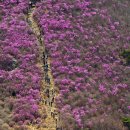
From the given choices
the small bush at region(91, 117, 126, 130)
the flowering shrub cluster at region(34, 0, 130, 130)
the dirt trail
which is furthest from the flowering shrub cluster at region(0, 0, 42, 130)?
the small bush at region(91, 117, 126, 130)

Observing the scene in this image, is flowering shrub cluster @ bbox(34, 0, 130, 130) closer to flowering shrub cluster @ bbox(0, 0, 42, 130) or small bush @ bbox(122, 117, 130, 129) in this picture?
small bush @ bbox(122, 117, 130, 129)

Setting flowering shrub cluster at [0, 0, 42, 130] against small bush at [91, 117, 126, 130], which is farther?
flowering shrub cluster at [0, 0, 42, 130]

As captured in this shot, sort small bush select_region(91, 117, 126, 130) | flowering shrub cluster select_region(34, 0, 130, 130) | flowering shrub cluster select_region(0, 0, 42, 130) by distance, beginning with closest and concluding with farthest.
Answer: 1. small bush select_region(91, 117, 126, 130)
2. flowering shrub cluster select_region(0, 0, 42, 130)
3. flowering shrub cluster select_region(34, 0, 130, 130)

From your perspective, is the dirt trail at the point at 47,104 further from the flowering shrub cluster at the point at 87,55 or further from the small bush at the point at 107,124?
the small bush at the point at 107,124

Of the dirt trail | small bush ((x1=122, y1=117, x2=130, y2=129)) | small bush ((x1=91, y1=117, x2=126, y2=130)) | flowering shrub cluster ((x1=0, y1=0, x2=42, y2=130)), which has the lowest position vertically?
small bush ((x1=122, y1=117, x2=130, y2=129))

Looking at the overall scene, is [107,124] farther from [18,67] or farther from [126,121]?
[18,67]

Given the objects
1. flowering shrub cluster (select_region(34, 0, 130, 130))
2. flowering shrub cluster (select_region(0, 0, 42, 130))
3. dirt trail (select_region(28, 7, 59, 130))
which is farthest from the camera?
flowering shrub cluster (select_region(34, 0, 130, 130))
